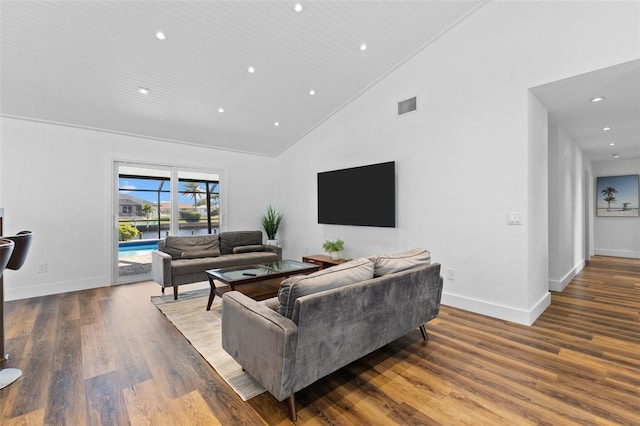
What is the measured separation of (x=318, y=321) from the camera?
1.75 m

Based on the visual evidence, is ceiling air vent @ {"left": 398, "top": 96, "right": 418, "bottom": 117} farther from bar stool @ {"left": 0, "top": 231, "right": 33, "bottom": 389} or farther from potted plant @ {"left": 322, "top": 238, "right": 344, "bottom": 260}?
bar stool @ {"left": 0, "top": 231, "right": 33, "bottom": 389}

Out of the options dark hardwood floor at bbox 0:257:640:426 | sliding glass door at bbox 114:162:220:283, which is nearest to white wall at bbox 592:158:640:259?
dark hardwood floor at bbox 0:257:640:426

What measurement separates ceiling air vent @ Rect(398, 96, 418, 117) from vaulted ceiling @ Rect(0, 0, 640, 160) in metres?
0.56

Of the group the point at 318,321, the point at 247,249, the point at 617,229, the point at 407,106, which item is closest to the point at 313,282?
the point at 318,321

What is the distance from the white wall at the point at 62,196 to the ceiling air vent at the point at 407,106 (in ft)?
14.0

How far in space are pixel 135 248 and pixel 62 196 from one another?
4.42 feet

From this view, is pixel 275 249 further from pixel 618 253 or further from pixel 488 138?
pixel 618 253

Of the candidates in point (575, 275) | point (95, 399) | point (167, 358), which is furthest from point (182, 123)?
point (575, 275)

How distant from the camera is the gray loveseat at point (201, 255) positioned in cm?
402

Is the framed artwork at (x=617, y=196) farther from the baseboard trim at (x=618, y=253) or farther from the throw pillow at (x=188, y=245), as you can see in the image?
the throw pillow at (x=188, y=245)

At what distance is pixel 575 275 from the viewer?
5.09m

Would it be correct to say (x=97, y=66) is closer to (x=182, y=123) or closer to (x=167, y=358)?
(x=182, y=123)

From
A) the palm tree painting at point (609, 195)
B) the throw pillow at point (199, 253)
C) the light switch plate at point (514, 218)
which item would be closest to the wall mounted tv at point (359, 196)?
the light switch plate at point (514, 218)

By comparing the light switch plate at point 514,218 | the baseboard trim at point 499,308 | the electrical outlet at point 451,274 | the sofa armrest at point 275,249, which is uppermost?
the light switch plate at point 514,218
